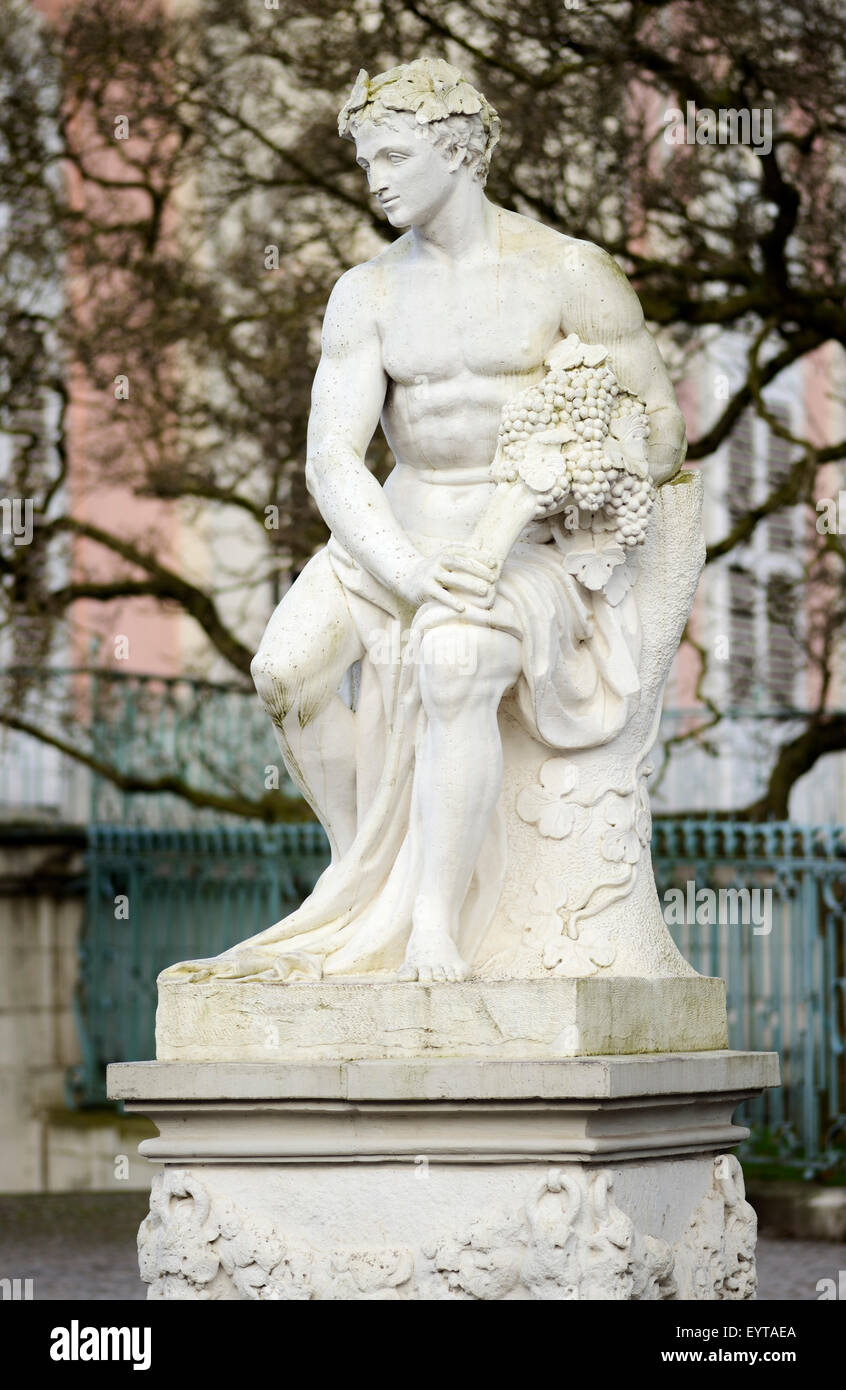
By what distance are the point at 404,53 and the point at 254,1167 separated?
285 inches

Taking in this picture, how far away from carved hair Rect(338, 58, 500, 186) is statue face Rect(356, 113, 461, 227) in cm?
2

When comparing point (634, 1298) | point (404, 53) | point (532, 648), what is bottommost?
point (634, 1298)

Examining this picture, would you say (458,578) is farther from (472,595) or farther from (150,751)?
(150,751)

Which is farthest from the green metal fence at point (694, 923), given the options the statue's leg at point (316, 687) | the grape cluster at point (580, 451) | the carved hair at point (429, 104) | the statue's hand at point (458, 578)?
the carved hair at point (429, 104)

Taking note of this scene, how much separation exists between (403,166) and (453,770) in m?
1.38

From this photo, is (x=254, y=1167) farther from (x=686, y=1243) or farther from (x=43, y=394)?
(x=43, y=394)

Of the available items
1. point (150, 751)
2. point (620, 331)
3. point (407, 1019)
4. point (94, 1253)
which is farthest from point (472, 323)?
point (150, 751)

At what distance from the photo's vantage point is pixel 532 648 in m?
5.67

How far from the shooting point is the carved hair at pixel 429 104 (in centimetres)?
580

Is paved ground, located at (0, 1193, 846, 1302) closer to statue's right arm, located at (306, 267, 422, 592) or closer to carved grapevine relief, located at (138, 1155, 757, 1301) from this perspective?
carved grapevine relief, located at (138, 1155, 757, 1301)

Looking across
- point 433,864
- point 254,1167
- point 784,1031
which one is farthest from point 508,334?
point 784,1031

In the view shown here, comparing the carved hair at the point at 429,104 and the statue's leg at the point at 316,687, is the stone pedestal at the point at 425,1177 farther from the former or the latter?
the carved hair at the point at 429,104

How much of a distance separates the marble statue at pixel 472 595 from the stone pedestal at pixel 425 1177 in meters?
0.30

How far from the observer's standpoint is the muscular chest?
→ 19.3 feet
